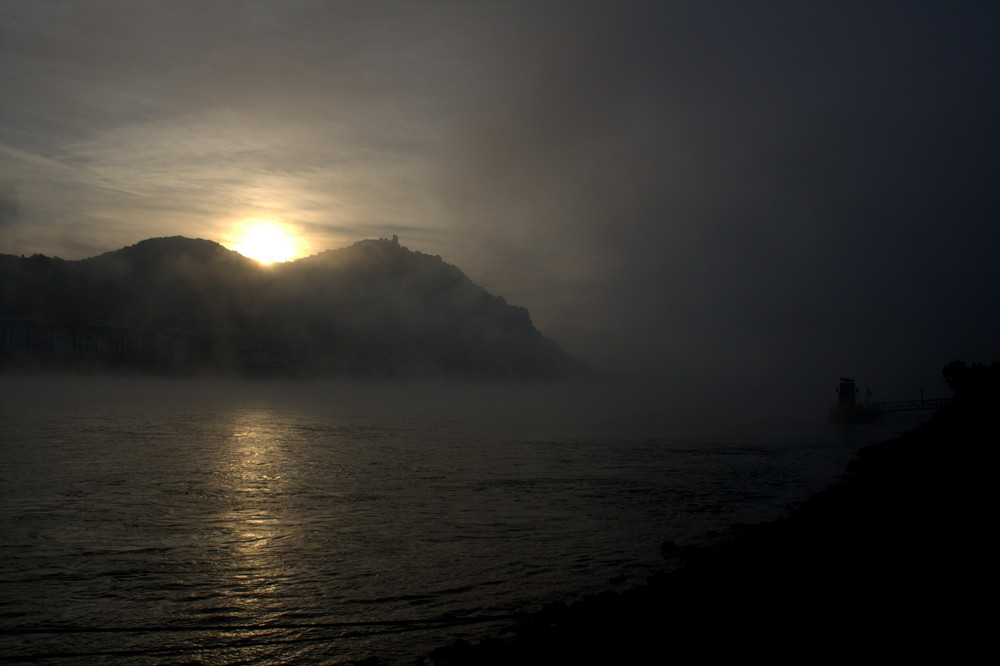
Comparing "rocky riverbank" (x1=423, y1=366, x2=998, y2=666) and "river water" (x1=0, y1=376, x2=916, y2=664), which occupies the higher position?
"rocky riverbank" (x1=423, y1=366, x2=998, y2=666)

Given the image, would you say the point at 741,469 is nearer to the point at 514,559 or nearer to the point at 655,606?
the point at 514,559

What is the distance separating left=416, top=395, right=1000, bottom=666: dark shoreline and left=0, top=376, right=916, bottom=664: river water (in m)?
2.03

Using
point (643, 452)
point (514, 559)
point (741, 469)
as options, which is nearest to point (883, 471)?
point (741, 469)

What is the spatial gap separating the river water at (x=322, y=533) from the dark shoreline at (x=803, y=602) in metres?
2.03

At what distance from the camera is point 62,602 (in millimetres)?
14289

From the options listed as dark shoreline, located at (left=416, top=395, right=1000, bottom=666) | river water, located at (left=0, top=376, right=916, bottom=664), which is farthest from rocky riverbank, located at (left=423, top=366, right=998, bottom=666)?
river water, located at (left=0, top=376, right=916, bottom=664)

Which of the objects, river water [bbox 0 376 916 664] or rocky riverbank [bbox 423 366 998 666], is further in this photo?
river water [bbox 0 376 916 664]

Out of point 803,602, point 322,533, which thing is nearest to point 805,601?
point 803,602

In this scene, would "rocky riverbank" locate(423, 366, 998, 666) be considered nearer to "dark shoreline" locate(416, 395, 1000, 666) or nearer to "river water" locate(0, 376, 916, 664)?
"dark shoreline" locate(416, 395, 1000, 666)

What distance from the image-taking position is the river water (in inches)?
518

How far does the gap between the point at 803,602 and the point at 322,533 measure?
15170 millimetres

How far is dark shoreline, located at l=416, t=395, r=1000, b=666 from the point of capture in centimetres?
1019

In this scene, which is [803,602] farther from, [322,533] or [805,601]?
[322,533]

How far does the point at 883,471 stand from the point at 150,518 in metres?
33.5
